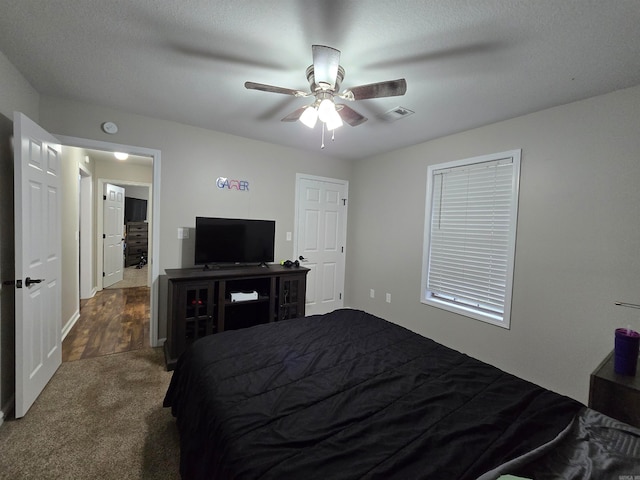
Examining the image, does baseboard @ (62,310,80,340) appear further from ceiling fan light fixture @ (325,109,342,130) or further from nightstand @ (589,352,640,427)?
nightstand @ (589,352,640,427)

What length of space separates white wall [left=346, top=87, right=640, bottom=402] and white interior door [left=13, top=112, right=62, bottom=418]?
362cm

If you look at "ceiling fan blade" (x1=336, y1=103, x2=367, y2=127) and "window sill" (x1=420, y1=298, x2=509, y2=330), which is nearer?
"ceiling fan blade" (x1=336, y1=103, x2=367, y2=127)

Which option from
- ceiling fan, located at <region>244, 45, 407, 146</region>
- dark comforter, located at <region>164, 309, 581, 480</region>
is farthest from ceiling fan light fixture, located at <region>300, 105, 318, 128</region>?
dark comforter, located at <region>164, 309, 581, 480</region>

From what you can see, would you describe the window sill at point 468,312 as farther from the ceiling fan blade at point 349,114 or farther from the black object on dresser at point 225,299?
the ceiling fan blade at point 349,114

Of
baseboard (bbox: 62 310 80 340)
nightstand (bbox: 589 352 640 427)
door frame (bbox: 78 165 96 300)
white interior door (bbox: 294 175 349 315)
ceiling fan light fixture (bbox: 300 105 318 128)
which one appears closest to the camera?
nightstand (bbox: 589 352 640 427)

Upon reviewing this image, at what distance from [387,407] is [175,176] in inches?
119

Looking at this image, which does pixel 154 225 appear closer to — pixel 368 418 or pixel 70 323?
pixel 70 323

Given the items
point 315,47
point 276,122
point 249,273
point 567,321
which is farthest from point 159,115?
point 567,321

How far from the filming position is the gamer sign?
335 centimetres

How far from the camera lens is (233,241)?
3.24 m

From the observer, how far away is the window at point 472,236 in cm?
265

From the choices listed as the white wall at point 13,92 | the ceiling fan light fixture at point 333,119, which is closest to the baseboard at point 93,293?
the white wall at point 13,92

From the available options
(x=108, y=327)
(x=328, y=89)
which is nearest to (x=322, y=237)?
(x=328, y=89)

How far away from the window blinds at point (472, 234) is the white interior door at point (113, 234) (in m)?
5.73
